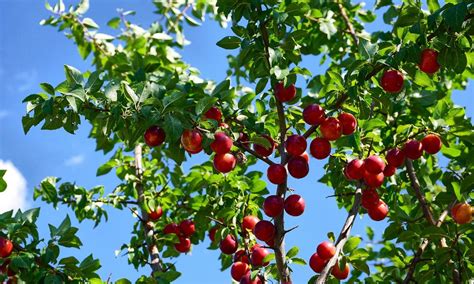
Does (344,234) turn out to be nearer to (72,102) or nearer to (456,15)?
(456,15)

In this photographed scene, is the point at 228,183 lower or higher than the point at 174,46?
lower

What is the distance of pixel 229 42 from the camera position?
9.93 feet

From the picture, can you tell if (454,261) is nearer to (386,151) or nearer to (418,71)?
(386,151)

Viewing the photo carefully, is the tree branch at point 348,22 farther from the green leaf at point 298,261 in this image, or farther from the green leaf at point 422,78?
the green leaf at point 298,261

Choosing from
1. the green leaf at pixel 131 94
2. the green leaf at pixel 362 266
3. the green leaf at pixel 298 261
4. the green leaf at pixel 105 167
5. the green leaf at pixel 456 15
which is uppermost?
the green leaf at pixel 105 167

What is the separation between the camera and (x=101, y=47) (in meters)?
5.80

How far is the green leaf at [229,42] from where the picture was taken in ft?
9.88

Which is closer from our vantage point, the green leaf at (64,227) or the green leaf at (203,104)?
the green leaf at (203,104)

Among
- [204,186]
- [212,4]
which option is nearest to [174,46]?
[212,4]

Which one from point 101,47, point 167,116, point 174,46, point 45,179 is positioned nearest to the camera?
point 167,116

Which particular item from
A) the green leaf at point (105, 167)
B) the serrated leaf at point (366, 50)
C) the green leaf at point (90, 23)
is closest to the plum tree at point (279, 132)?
the serrated leaf at point (366, 50)

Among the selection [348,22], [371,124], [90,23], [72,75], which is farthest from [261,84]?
[90,23]

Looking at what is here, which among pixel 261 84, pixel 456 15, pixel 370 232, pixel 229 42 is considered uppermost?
pixel 370 232

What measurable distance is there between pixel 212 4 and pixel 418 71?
3275mm
